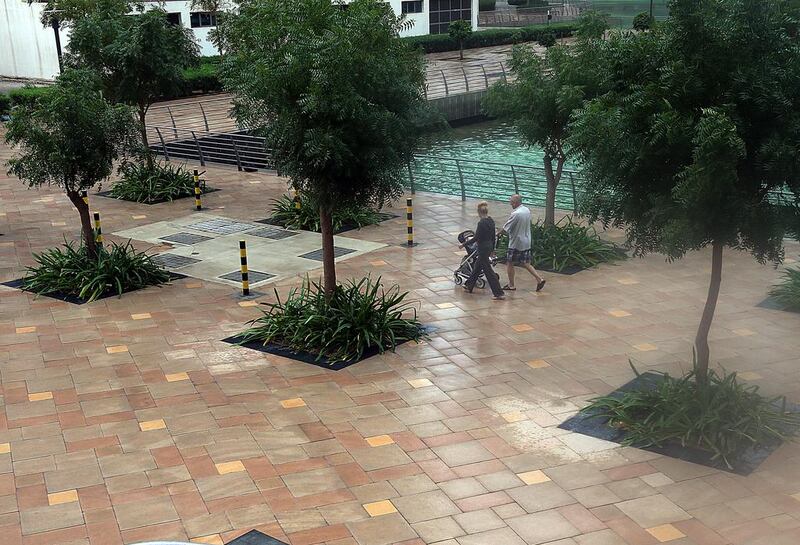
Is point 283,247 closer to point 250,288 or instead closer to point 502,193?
point 250,288

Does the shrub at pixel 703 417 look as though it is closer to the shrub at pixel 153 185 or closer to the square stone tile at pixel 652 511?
the square stone tile at pixel 652 511

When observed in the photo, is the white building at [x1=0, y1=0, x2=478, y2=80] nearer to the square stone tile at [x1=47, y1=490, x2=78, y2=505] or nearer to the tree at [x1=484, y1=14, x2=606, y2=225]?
the tree at [x1=484, y1=14, x2=606, y2=225]

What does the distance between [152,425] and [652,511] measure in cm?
498

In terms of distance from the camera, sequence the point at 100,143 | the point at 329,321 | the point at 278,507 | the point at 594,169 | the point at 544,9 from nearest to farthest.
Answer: the point at 278,507 → the point at 594,169 → the point at 329,321 → the point at 100,143 → the point at 544,9

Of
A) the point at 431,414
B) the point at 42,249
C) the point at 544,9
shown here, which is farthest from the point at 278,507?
the point at 544,9

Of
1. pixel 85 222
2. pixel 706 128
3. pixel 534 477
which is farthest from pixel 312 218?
pixel 706 128

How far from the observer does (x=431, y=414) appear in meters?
10.0

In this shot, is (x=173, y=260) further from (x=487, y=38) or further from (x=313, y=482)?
(x=487, y=38)

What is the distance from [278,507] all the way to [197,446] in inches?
60.3

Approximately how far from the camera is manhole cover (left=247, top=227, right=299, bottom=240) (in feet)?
58.2

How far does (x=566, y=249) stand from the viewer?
1530 cm

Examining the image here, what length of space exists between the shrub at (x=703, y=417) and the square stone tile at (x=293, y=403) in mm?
2987

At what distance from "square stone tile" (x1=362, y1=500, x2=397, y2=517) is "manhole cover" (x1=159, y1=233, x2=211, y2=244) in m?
10.2

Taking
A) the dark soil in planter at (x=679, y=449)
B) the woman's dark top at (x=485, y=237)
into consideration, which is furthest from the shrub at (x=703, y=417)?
the woman's dark top at (x=485, y=237)
